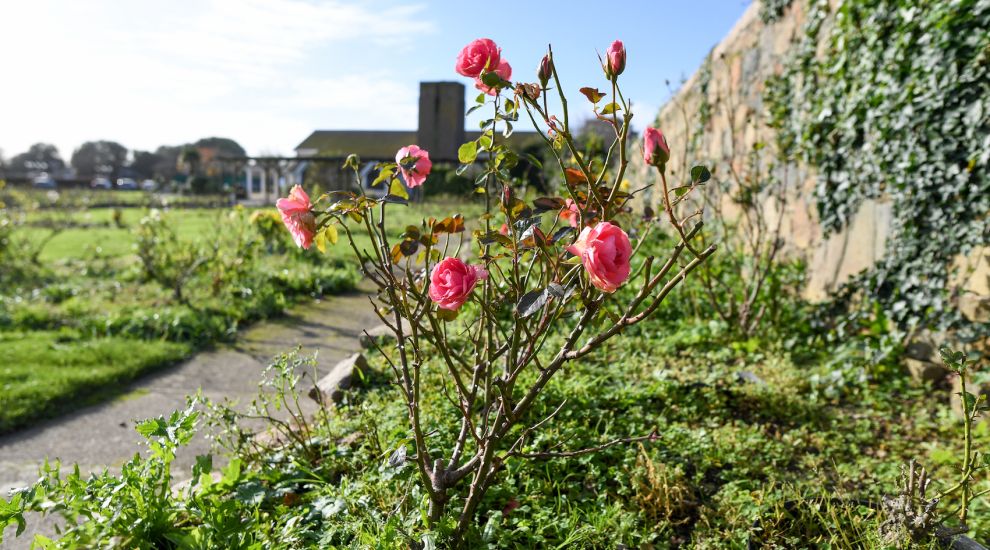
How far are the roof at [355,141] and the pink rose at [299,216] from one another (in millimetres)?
26070

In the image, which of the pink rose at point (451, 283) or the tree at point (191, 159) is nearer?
the pink rose at point (451, 283)

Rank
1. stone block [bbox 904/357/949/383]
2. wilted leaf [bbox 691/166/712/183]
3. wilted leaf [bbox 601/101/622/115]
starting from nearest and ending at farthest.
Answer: wilted leaf [bbox 691/166/712/183] < wilted leaf [bbox 601/101/622/115] < stone block [bbox 904/357/949/383]

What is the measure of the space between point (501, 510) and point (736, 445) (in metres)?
0.96

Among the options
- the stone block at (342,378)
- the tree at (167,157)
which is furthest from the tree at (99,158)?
the stone block at (342,378)

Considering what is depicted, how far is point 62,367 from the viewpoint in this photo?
13.1 feet

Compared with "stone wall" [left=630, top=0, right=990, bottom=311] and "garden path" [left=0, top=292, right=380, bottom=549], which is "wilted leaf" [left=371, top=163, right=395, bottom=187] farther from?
"stone wall" [left=630, top=0, right=990, bottom=311]

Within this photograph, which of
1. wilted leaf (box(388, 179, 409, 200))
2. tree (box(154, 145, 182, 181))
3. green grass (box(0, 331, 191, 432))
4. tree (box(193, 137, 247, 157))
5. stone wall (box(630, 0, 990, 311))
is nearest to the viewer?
A: wilted leaf (box(388, 179, 409, 200))

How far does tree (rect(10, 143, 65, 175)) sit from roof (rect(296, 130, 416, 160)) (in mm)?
39205

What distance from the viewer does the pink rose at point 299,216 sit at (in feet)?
4.76

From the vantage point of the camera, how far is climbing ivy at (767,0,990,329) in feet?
9.32

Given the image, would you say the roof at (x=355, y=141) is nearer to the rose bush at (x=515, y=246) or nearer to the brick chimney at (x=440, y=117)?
the brick chimney at (x=440, y=117)

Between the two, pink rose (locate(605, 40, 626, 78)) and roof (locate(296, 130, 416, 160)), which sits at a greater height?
roof (locate(296, 130, 416, 160))

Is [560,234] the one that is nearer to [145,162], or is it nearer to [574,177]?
[574,177]

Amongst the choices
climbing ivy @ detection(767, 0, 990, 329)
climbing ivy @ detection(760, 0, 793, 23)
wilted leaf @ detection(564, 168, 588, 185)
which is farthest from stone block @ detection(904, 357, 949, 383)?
climbing ivy @ detection(760, 0, 793, 23)
